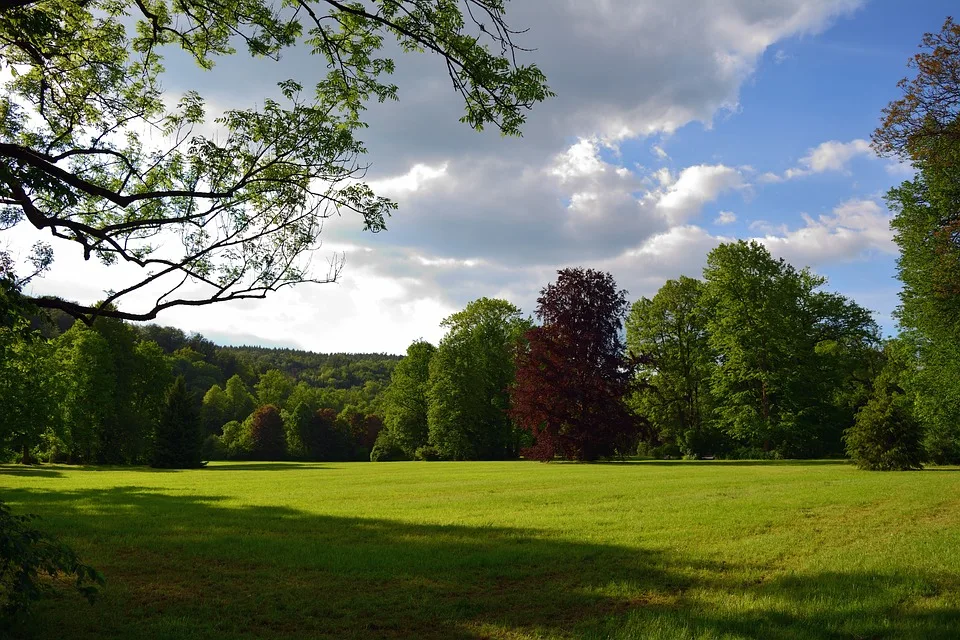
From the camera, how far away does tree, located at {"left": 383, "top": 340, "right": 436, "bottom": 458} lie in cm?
6081

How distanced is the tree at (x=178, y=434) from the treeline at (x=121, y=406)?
76 millimetres

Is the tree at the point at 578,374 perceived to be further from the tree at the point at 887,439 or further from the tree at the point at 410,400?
the tree at the point at 410,400

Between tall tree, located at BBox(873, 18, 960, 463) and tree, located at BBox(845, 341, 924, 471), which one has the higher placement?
tall tree, located at BBox(873, 18, 960, 463)

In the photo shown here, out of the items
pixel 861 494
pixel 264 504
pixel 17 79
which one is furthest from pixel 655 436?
pixel 17 79

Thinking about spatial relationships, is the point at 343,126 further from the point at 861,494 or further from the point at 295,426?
the point at 295,426

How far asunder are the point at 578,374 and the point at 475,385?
17998mm

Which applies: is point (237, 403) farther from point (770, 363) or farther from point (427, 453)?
point (770, 363)

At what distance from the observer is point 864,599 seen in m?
6.95

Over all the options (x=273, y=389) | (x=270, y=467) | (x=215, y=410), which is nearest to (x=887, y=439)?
(x=270, y=467)

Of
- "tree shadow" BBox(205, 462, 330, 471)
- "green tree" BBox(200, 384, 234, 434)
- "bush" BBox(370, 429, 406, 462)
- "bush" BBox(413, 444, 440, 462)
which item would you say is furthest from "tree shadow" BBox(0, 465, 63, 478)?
"green tree" BBox(200, 384, 234, 434)

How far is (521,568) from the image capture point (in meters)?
8.61

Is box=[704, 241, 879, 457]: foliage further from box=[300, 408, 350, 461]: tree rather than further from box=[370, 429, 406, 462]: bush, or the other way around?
box=[300, 408, 350, 461]: tree

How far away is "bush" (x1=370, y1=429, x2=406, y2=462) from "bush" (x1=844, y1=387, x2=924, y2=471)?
42.9m

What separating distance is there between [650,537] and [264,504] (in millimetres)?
10506
